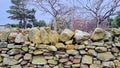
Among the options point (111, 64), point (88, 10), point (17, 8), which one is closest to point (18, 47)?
point (111, 64)

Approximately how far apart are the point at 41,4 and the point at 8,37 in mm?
11118

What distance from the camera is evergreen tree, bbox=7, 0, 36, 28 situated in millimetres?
17553

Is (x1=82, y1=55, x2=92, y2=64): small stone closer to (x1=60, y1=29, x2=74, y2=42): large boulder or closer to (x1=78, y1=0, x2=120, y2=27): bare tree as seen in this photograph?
(x1=60, y1=29, x2=74, y2=42): large boulder

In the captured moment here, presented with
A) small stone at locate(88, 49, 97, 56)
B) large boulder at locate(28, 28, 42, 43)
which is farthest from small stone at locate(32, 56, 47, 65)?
small stone at locate(88, 49, 97, 56)

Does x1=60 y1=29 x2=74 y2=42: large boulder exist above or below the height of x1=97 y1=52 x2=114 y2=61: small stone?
above

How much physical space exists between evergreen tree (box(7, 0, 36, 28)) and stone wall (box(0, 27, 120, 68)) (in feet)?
40.7

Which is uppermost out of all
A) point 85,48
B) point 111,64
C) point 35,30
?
point 35,30

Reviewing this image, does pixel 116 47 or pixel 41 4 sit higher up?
pixel 41 4

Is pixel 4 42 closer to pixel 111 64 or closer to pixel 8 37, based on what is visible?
pixel 8 37

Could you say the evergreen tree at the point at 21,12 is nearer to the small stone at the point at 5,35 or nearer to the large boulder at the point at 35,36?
the small stone at the point at 5,35

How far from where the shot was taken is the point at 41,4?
16.1 m

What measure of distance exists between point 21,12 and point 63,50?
13529mm

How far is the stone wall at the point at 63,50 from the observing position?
4.85 meters

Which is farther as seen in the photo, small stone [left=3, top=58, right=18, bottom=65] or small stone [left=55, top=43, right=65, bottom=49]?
small stone [left=3, top=58, right=18, bottom=65]
